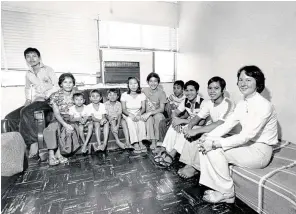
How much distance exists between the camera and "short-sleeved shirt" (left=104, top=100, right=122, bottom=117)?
307 cm

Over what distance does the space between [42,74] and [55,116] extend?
927mm

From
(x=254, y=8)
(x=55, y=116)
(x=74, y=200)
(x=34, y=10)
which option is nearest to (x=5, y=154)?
(x=74, y=200)

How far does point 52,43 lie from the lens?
3639mm

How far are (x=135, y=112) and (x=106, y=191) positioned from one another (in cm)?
153

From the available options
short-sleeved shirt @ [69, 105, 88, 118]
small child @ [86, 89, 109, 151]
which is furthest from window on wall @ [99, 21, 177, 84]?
short-sleeved shirt @ [69, 105, 88, 118]

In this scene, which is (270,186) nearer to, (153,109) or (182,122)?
(182,122)

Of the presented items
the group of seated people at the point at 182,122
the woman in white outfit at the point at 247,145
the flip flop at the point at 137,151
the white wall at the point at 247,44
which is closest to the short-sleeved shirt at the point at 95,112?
the group of seated people at the point at 182,122

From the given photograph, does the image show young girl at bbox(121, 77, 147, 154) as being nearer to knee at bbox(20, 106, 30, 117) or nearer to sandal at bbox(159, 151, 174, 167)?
sandal at bbox(159, 151, 174, 167)

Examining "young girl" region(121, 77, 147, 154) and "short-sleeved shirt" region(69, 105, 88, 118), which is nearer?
"short-sleeved shirt" region(69, 105, 88, 118)

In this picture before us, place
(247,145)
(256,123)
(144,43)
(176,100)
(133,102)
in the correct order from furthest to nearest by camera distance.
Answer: (144,43) → (176,100) → (133,102) → (247,145) → (256,123)

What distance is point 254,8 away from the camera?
2.61 meters

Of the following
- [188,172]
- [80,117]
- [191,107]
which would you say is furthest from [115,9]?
[188,172]

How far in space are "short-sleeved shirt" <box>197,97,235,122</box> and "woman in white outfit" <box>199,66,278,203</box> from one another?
15.9 inches

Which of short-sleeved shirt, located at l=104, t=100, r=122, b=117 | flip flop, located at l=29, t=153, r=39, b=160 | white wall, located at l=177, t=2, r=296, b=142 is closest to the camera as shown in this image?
white wall, located at l=177, t=2, r=296, b=142
